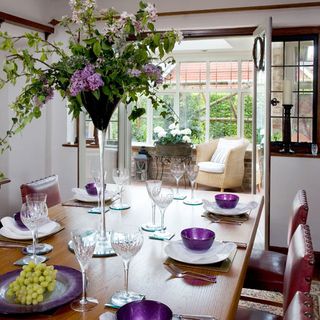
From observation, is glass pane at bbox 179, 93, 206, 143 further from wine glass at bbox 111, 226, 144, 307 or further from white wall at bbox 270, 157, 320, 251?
wine glass at bbox 111, 226, 144, 307

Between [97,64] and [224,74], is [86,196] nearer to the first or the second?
[97,64]

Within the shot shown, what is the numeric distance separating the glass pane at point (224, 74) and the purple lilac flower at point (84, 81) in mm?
6388

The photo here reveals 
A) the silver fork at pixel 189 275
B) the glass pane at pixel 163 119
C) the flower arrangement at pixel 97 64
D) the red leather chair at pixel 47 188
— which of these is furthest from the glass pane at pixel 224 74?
the silver fork at pixel 189 275

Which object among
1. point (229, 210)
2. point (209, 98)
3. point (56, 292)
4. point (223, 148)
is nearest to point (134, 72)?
point (56, 292)

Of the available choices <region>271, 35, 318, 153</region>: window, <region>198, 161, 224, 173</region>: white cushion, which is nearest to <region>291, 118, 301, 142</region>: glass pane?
<region>271, 35, 318, 153</region>: window

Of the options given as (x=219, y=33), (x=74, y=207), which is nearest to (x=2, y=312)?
(x=74, y=207)

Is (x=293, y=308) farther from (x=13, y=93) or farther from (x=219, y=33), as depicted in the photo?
(x=13, y=93)

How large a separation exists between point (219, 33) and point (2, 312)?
343 centimetres

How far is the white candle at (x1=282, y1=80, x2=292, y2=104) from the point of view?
384cm

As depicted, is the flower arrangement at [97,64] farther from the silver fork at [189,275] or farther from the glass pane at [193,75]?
the glass pane at [193,75]

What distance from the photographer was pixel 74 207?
7.75 feet

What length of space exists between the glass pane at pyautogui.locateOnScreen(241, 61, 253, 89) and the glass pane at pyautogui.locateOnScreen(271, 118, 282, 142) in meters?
3.65

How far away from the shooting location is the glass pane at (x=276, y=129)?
4023 mm

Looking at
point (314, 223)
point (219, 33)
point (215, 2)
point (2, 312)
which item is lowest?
point (314, 223)
